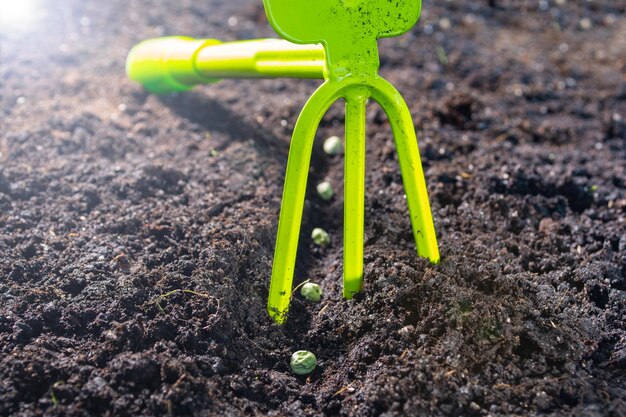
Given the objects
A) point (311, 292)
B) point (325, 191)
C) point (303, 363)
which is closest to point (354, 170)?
point (311, 292)

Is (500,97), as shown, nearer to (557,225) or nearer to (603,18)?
(557,225)

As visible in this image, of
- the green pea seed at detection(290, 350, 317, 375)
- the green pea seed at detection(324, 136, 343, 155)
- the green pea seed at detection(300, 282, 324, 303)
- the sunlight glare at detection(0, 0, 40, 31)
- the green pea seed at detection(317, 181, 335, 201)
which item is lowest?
the green pea seed at detection(290, 350, 317, 375)

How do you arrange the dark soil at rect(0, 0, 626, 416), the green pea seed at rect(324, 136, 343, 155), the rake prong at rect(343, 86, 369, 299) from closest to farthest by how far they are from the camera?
the dark soil at rect(0, 0, 626, 416) → the rake prong at rect(343, 86, 369, 299) → the green pea seed at rect(324, 136, 343, 155)

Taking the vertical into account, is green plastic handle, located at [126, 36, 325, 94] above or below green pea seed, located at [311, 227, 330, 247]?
above

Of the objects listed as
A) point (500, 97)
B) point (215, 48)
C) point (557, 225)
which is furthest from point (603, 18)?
point (215, 48)

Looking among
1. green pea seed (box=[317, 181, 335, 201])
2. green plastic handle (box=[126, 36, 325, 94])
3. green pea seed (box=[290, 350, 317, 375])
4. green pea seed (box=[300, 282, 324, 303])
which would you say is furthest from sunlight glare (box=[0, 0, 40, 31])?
green pea seed (box=[290, 350, 317, 375])

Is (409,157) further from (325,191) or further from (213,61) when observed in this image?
(213,61)

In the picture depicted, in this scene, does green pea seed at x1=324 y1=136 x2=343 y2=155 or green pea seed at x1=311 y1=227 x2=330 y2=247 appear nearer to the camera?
green pea seed at x1=311 y1=227 x2=330 y2=247

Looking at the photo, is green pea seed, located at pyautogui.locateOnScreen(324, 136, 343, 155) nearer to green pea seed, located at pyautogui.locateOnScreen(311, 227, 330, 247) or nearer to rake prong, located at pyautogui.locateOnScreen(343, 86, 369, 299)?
green pea seed, located at pyautogui.locateOnScreen(311, 227, 330, 247)
